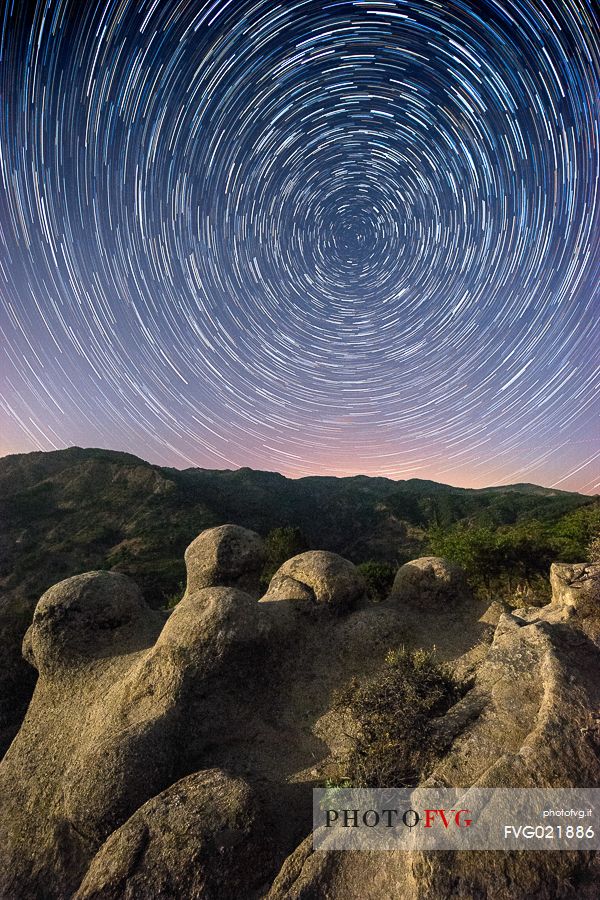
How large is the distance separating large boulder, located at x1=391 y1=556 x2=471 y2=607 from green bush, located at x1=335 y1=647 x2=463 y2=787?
522 centimetres

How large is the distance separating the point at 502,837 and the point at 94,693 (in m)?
13.3

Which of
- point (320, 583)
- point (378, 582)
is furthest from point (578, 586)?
point (378, 582)

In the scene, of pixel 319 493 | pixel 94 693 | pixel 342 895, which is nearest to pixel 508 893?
pixel 342 895

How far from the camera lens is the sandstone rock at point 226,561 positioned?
16891mm

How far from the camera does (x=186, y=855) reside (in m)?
7.48

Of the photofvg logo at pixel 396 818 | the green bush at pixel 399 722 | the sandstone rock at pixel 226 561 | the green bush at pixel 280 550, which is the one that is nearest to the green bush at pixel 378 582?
the green bush at pixel 280 550

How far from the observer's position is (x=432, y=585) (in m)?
16.6

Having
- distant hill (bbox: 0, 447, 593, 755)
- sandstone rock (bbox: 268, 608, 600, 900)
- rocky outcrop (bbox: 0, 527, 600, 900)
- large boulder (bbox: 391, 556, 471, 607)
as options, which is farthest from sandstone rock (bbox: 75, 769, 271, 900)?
distant hill (bbox: 0, 447, 593, 755)

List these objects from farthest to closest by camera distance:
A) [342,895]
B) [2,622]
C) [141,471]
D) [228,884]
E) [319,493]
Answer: [319,493], [141,471], [2,622], [228,884], [342,895]

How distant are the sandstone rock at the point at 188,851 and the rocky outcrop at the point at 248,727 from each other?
0.09ft

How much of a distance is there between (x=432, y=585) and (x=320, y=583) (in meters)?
5.08

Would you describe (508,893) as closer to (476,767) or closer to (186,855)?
(476,767)

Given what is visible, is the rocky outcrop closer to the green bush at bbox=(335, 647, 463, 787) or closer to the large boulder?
the large boulder

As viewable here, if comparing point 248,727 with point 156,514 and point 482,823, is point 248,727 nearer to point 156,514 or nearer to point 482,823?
point 482,823
